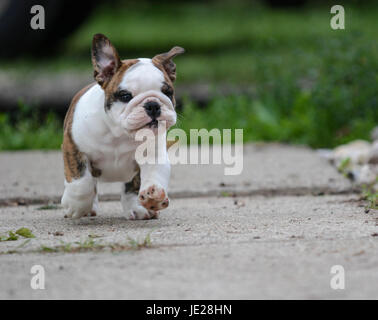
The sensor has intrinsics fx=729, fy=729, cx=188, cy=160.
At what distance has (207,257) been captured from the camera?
313 cm

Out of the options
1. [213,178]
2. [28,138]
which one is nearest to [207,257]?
[213,178]

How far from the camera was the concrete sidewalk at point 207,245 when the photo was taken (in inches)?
108

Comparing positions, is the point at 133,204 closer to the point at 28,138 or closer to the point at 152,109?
the point at 152,109

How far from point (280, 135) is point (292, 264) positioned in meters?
4.40

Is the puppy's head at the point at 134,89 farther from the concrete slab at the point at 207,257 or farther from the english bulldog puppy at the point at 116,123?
the concrete slab at the point at 207,257

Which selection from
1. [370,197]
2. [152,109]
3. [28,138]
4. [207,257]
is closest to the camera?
[207,257]

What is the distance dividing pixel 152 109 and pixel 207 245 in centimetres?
76

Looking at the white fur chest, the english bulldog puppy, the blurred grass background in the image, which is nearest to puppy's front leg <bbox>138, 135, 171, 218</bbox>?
the english bulldog puppy

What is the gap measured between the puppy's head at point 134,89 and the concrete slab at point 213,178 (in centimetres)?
151

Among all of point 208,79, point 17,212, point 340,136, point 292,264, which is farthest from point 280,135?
point 292,264

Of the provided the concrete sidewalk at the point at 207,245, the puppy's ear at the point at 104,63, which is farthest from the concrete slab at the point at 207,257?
the puppy's ear at the point at 104,63

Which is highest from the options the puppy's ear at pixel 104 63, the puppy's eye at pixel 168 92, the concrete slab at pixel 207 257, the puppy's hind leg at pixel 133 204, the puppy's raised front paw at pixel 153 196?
the puppy's ear at pixel 104 63

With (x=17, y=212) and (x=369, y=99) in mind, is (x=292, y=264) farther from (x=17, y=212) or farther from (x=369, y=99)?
(x=369, y=99)

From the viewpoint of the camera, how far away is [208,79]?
9641 millimetres
